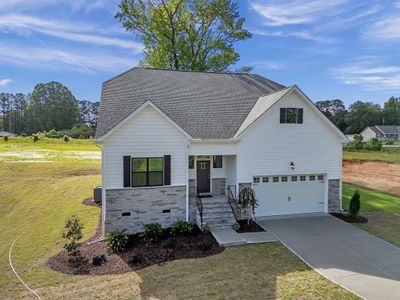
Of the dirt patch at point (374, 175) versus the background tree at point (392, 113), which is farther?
the background tree at point (392, 113)

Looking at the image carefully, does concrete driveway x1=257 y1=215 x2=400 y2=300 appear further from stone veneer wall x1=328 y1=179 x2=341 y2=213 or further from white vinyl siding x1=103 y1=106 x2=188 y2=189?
white vinyl siding x1=103 y1=106 x2=188 y2=189

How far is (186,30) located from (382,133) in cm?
7988

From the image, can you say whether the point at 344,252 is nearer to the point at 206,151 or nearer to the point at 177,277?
the point at 177,277

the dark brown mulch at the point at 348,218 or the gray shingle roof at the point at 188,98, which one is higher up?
the gray shingle roof at the point at 188,98

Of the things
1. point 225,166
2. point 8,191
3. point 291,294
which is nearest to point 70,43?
point 8,191

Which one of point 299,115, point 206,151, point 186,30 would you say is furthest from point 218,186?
point 186,30

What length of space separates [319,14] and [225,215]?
14204mm

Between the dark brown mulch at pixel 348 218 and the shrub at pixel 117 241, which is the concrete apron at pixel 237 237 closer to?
the shrub at pixel 117 241

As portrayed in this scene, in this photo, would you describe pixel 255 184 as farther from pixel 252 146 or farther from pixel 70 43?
pixel 70 43

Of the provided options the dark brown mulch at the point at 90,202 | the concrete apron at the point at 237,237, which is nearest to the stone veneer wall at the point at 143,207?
the concrete apron at the point at 237,237

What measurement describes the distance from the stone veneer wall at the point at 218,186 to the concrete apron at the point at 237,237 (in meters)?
2.98

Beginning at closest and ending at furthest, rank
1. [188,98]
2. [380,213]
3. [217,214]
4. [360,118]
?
[217,214] → [380,213] → [188,98] → [360,118]

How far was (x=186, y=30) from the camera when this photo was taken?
30.1 m

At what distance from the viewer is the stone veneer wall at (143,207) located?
42.9 feet
